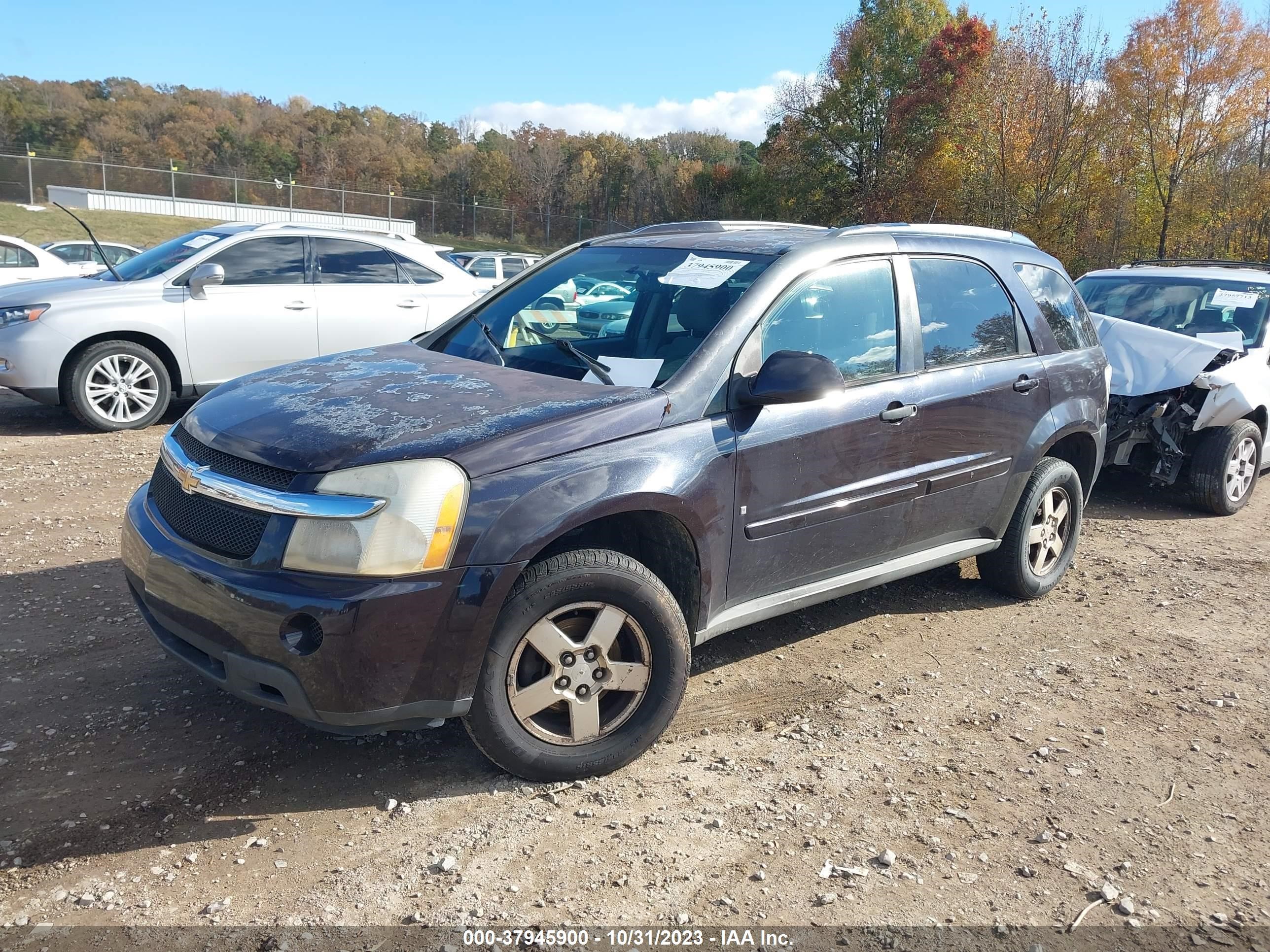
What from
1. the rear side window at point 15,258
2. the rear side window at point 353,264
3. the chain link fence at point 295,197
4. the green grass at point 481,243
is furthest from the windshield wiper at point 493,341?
the green grass at point 481,243

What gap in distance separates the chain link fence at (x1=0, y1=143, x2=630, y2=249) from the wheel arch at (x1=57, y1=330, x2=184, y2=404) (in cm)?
2697

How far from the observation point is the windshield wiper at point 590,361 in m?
3.59

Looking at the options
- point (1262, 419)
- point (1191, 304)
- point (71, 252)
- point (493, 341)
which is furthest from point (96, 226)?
point (1262, 419)

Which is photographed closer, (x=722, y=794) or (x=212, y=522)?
(x=212, y=522)

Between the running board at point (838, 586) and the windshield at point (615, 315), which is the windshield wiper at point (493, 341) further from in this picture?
the running board at point (838, 586)

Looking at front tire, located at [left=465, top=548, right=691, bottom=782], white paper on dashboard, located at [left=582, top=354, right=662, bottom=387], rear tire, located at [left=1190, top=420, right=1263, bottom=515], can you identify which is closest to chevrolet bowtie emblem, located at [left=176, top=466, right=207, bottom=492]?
front tire, located at [left=465, top=548, right=691, bottom=782]

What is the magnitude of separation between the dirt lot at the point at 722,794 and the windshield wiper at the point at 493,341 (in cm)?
148

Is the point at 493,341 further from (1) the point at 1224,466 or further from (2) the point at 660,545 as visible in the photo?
(1) the point at 1224,466

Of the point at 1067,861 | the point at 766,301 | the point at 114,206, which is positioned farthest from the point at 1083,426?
the point at 114,206

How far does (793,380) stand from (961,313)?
5.06ft

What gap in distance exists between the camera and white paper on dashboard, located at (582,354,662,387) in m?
3.52

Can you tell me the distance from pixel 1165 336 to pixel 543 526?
229 inches

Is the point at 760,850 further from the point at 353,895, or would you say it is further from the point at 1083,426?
the point at 1083,426

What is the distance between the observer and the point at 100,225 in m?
38.2
